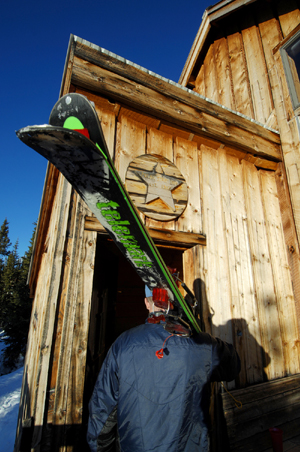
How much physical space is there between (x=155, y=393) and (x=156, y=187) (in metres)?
1.96

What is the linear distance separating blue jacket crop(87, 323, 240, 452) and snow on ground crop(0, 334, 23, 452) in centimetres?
479

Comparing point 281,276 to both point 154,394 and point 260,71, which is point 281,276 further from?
point 260,71

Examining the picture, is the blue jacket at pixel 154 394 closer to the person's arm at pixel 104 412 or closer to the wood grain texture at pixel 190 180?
the person's arm at pixel 104 412

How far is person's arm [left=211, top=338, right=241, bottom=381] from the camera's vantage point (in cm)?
162

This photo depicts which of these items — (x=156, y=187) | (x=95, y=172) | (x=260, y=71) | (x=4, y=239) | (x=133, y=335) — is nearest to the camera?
(x=95, y=172)

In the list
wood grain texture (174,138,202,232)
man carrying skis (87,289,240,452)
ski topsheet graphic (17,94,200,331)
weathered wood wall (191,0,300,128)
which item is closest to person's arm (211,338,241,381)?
man carrying skis (87,289,240,452)

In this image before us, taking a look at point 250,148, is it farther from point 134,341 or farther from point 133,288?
point 133,288

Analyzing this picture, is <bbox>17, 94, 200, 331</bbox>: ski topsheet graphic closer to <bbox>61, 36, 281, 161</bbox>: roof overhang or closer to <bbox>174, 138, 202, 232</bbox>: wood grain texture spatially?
<bbox>174, 138, 202, 232</bbox>: wood grain texture

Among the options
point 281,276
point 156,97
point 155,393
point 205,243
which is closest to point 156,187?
point 205,243

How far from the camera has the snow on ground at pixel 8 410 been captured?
4895mm

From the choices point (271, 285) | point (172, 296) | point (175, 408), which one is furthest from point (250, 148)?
point (175, 408)

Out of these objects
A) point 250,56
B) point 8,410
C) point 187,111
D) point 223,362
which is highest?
point 250,56

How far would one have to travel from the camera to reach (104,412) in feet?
4.99

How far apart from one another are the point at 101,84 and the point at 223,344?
2.74 metres
